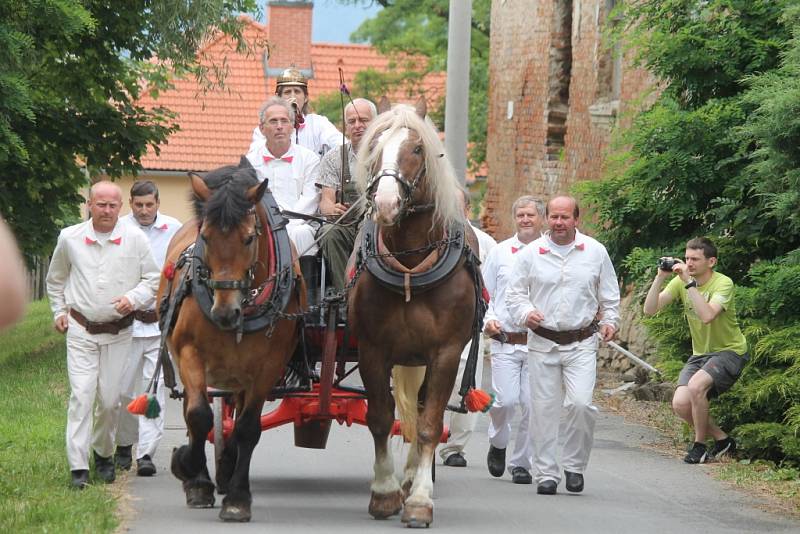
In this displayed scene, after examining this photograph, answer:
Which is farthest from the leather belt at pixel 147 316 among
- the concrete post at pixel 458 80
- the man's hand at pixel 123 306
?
the concrete post at pixel 458 80

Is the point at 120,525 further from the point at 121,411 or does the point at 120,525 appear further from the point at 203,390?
the point at 121,411

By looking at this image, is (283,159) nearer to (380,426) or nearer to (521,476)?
(380,426)

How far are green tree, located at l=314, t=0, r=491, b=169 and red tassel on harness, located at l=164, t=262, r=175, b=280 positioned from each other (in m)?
25.4

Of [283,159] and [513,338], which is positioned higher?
[283,159]

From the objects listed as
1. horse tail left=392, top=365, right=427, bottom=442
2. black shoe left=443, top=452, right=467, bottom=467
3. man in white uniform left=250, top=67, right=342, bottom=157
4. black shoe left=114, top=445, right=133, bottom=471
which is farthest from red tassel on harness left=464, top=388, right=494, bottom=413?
black shoe left=114, top=445, right=133, bottom=471

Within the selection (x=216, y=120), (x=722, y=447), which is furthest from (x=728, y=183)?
(x=216, y=120)

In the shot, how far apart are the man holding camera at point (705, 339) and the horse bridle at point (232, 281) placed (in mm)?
3840

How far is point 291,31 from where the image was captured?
1902 inches

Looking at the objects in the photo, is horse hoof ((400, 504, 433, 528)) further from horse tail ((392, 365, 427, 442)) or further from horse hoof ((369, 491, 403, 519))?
horse tail ((392, 365, 427, 442))

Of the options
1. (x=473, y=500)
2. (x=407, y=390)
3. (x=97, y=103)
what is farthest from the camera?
(x=97, y=103)

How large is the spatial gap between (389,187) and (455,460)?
12.3ft

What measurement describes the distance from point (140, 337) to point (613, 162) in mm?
5599

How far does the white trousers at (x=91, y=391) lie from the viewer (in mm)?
8539

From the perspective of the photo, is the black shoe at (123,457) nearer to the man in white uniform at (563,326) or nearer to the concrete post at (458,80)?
the man in white uniform at (563,326)
